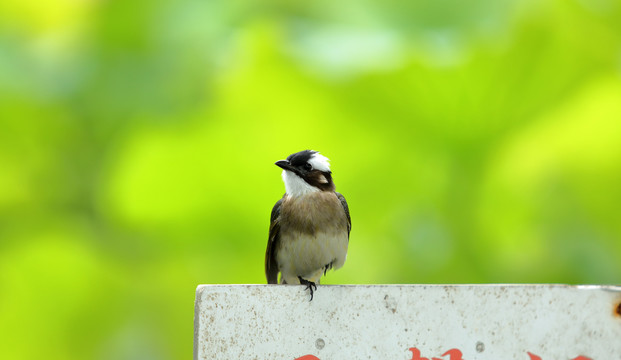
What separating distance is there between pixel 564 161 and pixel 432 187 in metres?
0.45

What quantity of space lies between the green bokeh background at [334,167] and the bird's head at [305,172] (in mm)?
467

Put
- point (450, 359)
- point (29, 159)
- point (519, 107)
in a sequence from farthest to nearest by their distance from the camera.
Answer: point (29, 159) < point (519, 107) < point (450, 359)

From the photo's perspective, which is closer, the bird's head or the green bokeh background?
the bird's head

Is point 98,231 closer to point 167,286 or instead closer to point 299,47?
point 167,286

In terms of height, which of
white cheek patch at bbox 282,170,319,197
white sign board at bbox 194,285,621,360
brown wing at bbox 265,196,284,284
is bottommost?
white sign board at bbox 194,285,621,360

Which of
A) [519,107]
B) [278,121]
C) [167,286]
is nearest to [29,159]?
[167,286]

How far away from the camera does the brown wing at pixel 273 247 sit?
2107 mm

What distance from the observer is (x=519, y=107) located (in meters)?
2.70

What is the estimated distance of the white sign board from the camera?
1321 mm

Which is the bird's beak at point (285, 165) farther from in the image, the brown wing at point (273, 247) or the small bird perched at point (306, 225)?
the brown wing at point (273, 247)

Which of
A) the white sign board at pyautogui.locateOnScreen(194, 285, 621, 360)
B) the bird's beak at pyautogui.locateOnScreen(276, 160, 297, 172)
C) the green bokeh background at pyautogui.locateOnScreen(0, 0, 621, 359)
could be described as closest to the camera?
the white sign board at pyautogui.locateOnScreen(194, 285, 621, 360)

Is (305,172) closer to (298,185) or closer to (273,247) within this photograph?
(298,185)

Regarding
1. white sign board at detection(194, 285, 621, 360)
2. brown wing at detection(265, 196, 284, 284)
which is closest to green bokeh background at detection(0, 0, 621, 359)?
brown wing at detection(265, 196, 284, 284)

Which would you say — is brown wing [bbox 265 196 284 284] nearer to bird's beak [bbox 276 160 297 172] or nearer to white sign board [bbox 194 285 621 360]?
bird's beak [bbox 276 160 297 172]
